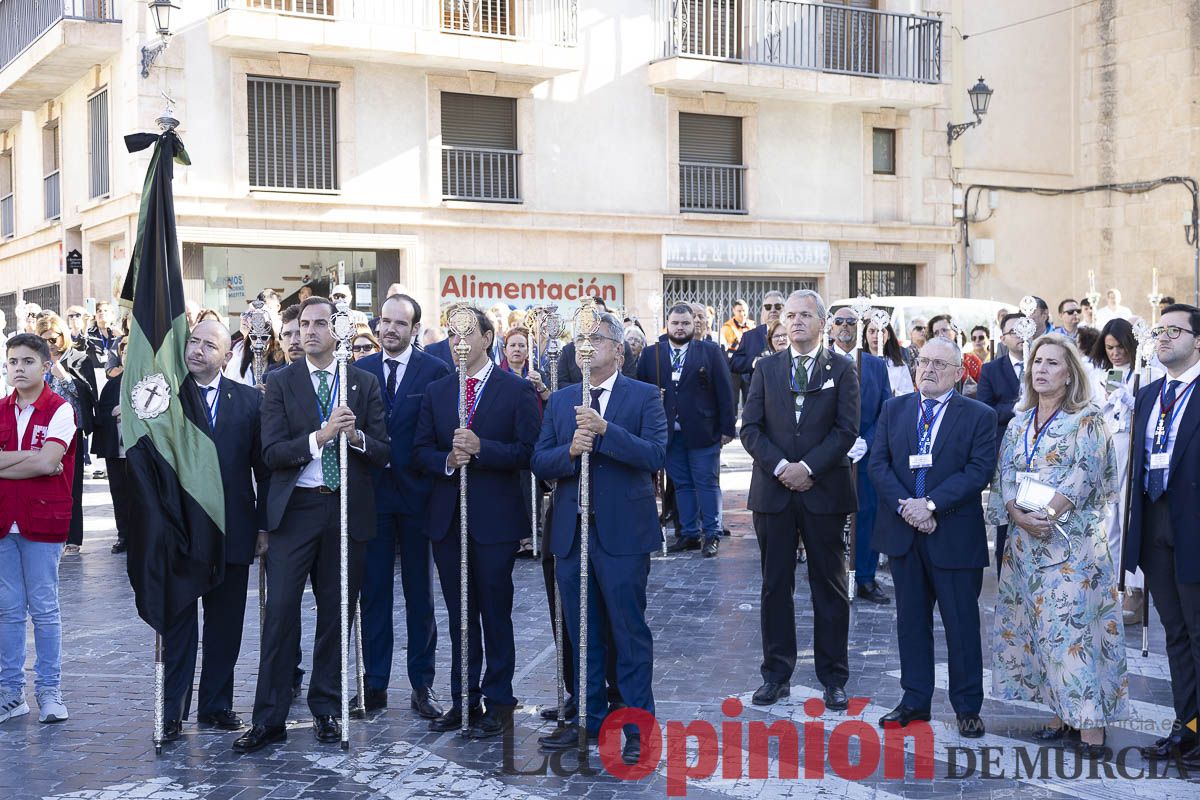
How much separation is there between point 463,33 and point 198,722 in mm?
15501

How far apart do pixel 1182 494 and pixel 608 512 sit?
2.64 metres

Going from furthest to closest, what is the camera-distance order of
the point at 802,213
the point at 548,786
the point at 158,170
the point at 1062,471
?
the point at 802,213, the point at 158,170, the point at 1062,471, the point at 548,786

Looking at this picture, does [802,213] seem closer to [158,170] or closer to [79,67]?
[79,67]

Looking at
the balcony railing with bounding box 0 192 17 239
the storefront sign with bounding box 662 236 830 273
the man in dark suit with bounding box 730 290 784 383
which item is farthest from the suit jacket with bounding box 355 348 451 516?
the balcony railing with bounding box 0 192 17 239

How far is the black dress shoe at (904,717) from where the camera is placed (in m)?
6.65

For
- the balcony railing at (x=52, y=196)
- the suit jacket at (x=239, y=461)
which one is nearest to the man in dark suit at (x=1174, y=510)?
the suit jacket at (x=239, y=461)

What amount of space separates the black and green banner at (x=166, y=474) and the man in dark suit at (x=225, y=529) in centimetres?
8

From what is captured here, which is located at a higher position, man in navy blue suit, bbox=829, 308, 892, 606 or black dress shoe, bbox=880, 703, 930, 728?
man in navy blue suit, bbox=829, 308, 892, 606

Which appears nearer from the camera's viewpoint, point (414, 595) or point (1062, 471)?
point (1062, 471)

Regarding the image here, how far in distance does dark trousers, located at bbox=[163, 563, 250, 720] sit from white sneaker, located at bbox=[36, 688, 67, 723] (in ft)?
2.07

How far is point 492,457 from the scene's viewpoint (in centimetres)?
666

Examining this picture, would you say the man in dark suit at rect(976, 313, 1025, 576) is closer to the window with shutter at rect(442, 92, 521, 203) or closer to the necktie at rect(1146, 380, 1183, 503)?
the necktie at rect(1146, 380, 1183, 503)

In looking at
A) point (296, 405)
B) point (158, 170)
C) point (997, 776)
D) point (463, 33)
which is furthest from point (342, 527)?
point (463, 33)

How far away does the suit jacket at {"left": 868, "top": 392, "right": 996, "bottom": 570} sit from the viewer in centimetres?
662
